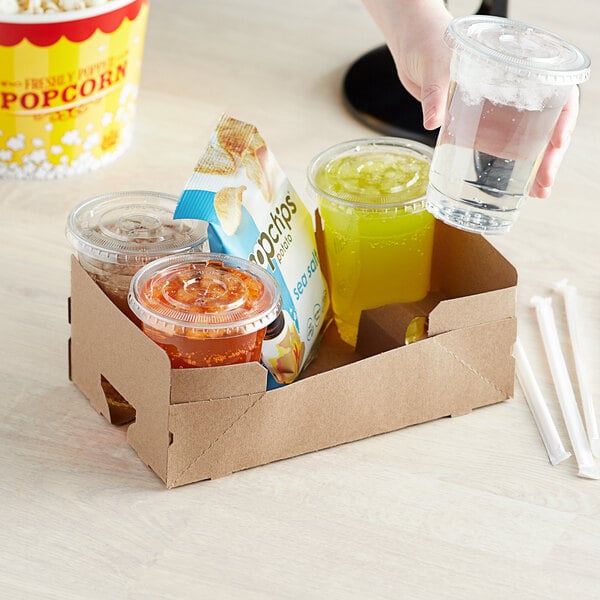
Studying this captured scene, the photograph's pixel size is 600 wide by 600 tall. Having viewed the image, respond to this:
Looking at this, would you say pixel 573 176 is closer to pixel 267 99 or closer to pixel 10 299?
pixel 267 99

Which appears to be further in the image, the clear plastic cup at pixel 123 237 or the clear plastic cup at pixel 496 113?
the clear plastic cup at pixel 123 237

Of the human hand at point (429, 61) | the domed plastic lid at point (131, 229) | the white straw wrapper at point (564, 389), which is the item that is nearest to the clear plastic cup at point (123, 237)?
the domed plastic lid at point (131, 229)

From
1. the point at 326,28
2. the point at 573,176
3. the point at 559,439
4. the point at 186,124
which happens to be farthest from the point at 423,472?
the point at 326,28

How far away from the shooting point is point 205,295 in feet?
2.86

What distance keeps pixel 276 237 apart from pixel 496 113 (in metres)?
0.24

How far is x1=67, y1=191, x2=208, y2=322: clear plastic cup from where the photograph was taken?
0.92 metres

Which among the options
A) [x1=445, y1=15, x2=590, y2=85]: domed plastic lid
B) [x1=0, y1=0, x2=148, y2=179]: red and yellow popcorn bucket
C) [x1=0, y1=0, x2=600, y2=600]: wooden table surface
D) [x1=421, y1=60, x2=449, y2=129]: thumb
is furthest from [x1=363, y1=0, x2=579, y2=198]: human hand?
[x1=0, y1=0, x2=148, y2=179]: red and yellow popcorn bucket

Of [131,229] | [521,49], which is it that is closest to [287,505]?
[131,229]

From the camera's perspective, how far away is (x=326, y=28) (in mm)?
1866

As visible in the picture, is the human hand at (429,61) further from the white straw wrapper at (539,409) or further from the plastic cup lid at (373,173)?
the white straw wrapper at (539,409)

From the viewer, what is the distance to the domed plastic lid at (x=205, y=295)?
0.84m

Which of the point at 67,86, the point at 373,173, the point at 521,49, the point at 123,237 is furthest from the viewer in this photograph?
the point at 67,86

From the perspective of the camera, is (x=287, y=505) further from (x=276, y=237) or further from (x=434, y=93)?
(x=434, y=93)

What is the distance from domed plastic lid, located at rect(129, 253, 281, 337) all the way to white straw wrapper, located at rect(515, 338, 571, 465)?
0.28 metres
